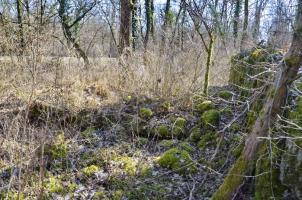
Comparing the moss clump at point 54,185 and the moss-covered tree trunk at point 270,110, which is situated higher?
the moss-covered tree trunk at point 270,110

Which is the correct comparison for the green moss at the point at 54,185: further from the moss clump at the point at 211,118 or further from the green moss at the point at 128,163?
the moss clump at the point at 211,118

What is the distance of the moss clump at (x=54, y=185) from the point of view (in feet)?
12.2

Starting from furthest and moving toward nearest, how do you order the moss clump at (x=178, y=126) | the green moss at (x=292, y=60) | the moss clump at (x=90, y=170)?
the moss clump at (x=178, y=126) → the moss clump at (x=90, y=170) → the green moss at (x=292, y=60)

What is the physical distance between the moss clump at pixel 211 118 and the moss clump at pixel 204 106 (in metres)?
0.37

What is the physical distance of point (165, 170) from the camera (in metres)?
4.23

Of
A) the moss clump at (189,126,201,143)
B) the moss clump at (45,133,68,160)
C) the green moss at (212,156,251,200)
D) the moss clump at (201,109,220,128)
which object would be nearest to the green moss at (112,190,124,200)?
the moss clump at (45,133,68,160)

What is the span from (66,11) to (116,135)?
28.0ft

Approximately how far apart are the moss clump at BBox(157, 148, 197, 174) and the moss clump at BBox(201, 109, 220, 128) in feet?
2.50

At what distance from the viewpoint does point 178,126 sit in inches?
206

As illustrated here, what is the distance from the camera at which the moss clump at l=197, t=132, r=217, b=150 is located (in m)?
4.75

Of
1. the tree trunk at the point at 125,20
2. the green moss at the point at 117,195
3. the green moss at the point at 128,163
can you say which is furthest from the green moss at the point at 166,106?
the tree trunk at the point at 125,20

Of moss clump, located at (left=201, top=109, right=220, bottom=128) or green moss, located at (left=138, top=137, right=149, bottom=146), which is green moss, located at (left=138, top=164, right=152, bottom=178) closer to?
green moss, located at (left=138, top=137, right=149, bottom=146)

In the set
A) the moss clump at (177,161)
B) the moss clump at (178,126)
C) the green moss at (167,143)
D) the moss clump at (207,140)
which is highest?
the moss clump at (178,126)

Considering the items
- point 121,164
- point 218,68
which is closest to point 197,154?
point 121,164
